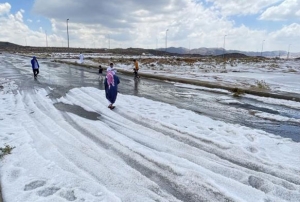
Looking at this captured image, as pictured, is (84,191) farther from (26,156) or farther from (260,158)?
(260,158)

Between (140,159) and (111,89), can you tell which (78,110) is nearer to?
(111,89)

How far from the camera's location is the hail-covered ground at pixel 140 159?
157 inches

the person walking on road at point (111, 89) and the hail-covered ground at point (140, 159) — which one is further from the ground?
the person walking on road at point (111, 89)

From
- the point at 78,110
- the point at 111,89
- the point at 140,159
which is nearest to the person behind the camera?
the point at 140,159

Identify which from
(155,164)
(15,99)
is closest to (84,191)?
(155,164)

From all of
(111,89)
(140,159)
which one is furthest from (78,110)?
(140,159)

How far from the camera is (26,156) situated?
5223 mm

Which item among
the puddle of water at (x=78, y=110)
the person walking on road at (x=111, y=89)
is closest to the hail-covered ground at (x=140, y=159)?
the puddle of water at (x=78, y=110)

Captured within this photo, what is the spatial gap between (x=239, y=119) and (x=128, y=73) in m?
16.6

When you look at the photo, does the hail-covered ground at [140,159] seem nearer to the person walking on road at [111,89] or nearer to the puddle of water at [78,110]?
the puddle of water at [78,110]

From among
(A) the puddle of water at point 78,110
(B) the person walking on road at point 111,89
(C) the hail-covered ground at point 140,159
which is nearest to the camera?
(C) the hail-covered ground at point 140,159

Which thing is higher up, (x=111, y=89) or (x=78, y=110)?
(x=111, y=89)

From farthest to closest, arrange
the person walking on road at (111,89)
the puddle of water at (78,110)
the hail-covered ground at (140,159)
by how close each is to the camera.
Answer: the person walking on road at (111,89), the puddle of water at (78,110), the hail-covered ground at (140,159)

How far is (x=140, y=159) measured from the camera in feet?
16.9
